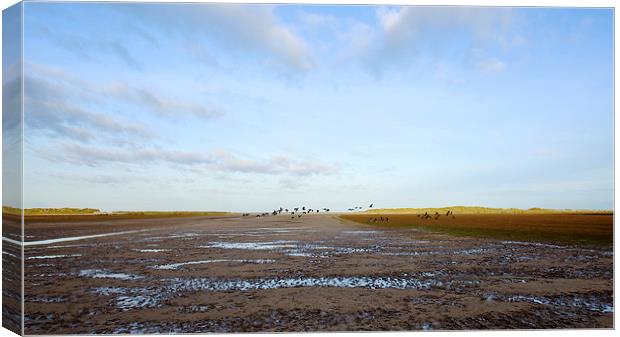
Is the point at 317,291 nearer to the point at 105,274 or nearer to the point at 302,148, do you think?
the point at 302,148

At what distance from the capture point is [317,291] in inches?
475

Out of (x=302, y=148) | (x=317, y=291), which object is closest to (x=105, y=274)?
(x=317, y=291)

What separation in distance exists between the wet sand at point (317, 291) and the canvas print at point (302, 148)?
0.24ft

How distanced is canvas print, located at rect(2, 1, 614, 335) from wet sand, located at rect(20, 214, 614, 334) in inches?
2.9

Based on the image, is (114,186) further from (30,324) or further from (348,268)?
(348,268)

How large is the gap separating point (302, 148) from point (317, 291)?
18.5 ft

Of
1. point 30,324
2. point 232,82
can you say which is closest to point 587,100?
point 232,82

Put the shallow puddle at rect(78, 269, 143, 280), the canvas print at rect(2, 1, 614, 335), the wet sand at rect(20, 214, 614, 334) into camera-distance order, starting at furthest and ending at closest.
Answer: the shallow puddle at rect(78, 269, 143, 280) < the canvas print at rect(2, 1, 614, 335) < the wet sand at rect(20, 214, 614, 334)

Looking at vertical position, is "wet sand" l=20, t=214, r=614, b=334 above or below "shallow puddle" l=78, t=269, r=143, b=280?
below

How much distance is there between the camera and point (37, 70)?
12.0m

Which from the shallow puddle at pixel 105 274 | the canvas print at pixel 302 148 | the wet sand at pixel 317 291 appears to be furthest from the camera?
the shallow puddle at pixel 105 274

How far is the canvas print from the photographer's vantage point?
1091 centimetres

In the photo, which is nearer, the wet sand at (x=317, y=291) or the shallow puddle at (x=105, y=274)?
the wet sand at (x=317, y=291)

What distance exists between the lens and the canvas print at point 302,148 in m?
10.9
